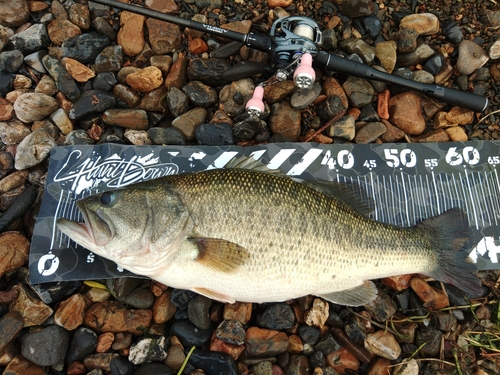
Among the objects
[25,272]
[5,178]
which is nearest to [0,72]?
[5,178]

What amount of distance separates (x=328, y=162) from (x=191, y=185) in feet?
5.16

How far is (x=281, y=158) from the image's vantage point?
3449 mm

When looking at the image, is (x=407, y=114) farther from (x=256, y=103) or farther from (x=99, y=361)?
(x=99, y=361)

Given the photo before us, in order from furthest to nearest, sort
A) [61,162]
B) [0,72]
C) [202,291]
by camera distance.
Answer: [0,72], [61,162], [202,291]

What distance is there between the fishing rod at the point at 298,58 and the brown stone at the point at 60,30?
555 millimetres

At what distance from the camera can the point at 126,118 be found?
11.3 feet

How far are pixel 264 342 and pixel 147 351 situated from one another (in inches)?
40.7

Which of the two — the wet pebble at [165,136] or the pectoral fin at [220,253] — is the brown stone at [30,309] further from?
the wet pebble at [165,136]

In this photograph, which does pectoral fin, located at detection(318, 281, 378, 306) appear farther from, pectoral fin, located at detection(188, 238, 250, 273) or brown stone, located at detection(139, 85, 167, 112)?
brown stone, located at detection(139, 85, 167, 112)

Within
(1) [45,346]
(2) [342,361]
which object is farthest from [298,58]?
(1) [45,346]

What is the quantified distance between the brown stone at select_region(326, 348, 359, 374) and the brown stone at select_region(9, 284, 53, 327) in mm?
2591

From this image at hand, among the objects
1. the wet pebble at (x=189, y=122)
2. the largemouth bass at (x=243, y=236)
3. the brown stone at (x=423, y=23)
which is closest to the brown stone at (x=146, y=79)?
the wet pebble at (x=189, y=122)

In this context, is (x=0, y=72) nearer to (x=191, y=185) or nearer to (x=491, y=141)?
(x=191, y=185)

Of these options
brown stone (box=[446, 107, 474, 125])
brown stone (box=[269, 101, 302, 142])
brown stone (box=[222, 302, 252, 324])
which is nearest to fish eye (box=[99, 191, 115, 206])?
brown stone (box=[222, 302, 252, 324])
